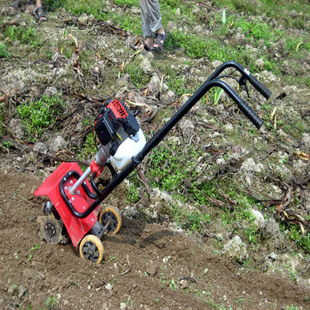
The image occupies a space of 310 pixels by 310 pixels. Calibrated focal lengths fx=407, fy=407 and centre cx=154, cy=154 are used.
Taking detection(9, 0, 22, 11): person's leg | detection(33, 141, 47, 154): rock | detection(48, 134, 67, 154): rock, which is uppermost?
detection(9, 0, 22, 11): person's leg

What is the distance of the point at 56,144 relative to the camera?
419cm

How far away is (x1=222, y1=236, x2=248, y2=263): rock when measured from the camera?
3553 mm

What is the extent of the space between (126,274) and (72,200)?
71 centimetres

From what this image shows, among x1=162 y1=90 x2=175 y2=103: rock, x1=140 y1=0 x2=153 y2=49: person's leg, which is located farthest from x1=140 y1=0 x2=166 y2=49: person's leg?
x1=162 y1=90 x2=175 y2=103: rock

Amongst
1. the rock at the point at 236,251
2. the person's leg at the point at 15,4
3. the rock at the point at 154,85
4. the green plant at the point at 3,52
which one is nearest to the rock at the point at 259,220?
the rock at the point at 236,251

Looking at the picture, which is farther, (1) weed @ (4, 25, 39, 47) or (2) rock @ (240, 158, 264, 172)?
(1) weed @ (4, 25, 39, 47)

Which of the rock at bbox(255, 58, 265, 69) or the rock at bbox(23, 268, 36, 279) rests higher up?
the rock at bbox(23, 268, 36, 279)

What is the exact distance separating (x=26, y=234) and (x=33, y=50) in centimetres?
300

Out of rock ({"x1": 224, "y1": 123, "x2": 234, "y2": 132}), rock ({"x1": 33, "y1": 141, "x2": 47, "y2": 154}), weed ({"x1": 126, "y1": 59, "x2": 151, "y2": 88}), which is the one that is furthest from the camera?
weed ({"x1": 126, "y1": 59, "x2": 151, "y2": 88})

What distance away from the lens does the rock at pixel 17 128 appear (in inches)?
169

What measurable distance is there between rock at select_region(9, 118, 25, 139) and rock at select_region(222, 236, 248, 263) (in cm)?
238

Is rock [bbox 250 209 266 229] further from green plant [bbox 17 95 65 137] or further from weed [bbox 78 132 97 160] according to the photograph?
green plant [bbox 17 95 65 137]

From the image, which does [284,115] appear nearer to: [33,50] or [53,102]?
[53,102]

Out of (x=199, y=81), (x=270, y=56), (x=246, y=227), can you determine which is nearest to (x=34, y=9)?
(x=199, y=81)
